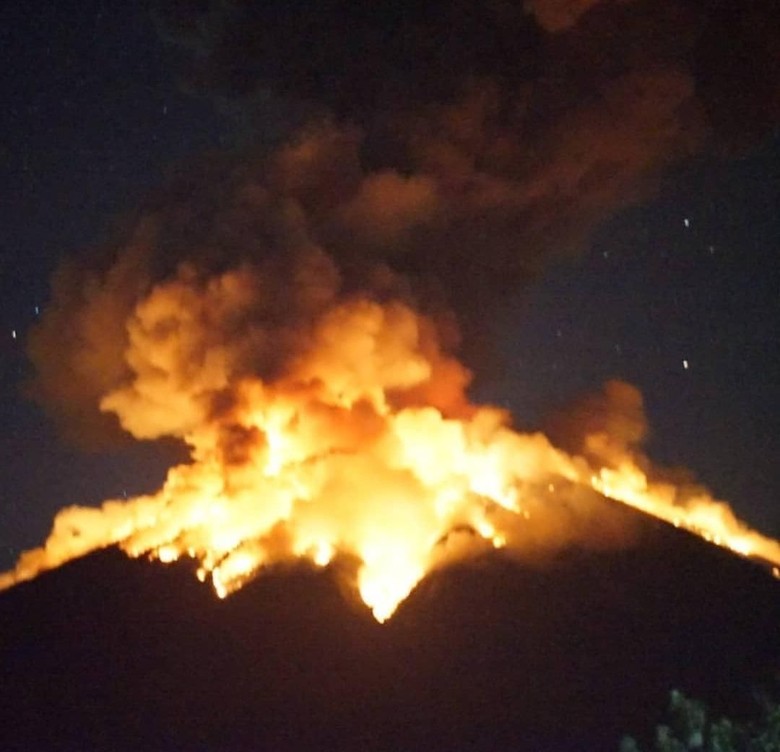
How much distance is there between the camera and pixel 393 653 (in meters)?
27.7

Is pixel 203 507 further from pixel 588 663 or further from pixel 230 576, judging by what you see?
pixel 588 663

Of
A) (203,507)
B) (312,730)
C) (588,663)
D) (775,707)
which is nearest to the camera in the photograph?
(775,707)

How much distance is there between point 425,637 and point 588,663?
3110 mm

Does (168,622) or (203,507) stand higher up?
(203,507)

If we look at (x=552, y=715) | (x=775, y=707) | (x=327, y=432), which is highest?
(x=327, y=432)

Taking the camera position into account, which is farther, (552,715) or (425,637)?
(425,637)

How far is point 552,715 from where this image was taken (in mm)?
25984

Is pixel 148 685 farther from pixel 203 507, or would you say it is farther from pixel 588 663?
pixel 588 663

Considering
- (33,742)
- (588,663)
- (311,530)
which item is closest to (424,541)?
(311,530)

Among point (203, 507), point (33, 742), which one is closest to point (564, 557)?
point (203, 507)

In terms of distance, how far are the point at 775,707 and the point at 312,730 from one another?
7.90 metres

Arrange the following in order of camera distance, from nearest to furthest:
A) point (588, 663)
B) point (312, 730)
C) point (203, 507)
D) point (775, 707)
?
point (775, 707), point (312, 730), point (588, 663), point (203, 507)

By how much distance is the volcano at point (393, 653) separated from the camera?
26.0m

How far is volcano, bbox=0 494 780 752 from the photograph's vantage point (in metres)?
26.0
